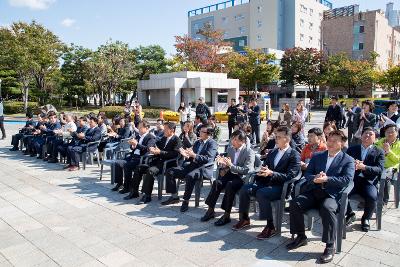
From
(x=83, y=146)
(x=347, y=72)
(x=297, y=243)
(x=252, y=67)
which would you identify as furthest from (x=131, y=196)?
(x=347, y=72)

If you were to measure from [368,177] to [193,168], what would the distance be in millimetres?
2837

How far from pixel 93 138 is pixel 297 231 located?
645 cm

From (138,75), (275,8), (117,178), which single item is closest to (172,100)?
(138,75)

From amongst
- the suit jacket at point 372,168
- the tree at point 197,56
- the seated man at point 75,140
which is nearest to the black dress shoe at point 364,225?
the suit jacket at point 372,168

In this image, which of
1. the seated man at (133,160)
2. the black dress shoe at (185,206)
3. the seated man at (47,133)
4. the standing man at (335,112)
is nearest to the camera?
the black dress shoe at (185,206)

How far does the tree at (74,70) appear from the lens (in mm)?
37438

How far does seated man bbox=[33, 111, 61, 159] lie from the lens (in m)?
10.4

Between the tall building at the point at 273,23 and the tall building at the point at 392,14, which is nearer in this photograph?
the tall building at the point at 273,23

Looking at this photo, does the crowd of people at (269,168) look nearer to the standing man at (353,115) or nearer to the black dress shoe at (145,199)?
the black dress shoe at (145,199)

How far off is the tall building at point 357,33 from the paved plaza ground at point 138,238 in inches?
2115

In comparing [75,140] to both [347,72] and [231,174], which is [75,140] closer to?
[231,174]

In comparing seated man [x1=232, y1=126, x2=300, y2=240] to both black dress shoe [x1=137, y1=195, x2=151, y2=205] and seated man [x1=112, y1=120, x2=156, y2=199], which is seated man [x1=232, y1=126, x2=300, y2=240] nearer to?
black dress shoe [x1=137, y1=195, x2=151, y2=205]

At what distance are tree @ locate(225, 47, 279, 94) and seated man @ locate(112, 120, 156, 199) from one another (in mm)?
34127

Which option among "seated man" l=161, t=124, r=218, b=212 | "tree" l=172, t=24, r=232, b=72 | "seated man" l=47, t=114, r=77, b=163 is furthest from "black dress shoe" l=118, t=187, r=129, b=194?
"tree" l=172, t=24, r=232, b=72
